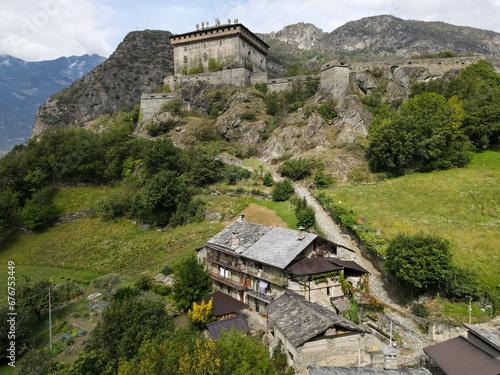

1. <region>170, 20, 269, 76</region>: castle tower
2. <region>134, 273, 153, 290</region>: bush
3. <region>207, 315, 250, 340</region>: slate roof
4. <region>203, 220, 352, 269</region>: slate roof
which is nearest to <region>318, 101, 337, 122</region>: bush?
<region>170, 20, 269, 76</region>: castle tower

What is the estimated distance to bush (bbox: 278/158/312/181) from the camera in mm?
37000

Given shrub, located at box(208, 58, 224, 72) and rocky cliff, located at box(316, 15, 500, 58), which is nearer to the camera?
shrub, located at box(208, 58, 224, 72)

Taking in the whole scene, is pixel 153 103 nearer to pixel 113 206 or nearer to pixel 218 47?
pixel 218 47

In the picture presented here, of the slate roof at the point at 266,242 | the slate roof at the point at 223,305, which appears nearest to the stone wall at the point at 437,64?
the slate roof at the point at 266,242

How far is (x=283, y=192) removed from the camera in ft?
115

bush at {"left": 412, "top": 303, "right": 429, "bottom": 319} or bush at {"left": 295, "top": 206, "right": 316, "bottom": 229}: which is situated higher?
bush at {"left": 295, "top": 206, "right": 316, "bottom": 229}

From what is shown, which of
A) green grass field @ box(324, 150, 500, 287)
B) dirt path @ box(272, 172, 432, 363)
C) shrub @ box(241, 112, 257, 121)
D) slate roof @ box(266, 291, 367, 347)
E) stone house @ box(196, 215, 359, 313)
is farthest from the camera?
shrub @ box(241, 112, 257, 121)

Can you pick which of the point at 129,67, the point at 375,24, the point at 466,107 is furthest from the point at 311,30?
the point at 466,107

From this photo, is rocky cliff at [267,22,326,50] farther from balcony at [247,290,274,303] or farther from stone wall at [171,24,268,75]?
balcony at [247,290,274,303]

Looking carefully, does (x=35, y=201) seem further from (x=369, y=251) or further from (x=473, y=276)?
(x=473, y=276)

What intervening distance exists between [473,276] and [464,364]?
645 centimetres

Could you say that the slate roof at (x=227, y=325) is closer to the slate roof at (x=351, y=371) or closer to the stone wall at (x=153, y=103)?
the slate roof at (x=351, y=371)

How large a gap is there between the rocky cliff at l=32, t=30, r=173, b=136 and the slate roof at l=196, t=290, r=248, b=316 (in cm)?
7791

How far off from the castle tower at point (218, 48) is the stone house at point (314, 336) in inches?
2171
